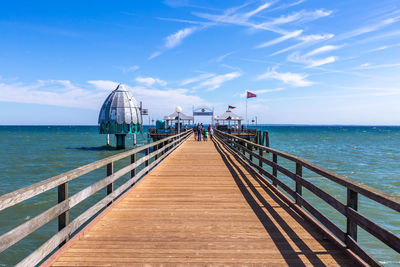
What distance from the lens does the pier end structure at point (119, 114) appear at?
3642cm

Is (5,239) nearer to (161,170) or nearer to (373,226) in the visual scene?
(373,226)

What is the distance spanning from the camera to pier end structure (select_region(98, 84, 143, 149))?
120 ft

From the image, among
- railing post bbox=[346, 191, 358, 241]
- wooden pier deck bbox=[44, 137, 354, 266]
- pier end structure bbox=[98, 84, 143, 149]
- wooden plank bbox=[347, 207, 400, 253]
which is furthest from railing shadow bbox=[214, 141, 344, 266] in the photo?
pier end structure bbox=[98, 84, 143, 149]

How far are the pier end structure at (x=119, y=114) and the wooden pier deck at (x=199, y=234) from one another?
103 ft

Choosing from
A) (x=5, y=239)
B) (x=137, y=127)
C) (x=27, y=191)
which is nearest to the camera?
(x=5, y=239)

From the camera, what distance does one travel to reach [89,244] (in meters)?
3.70

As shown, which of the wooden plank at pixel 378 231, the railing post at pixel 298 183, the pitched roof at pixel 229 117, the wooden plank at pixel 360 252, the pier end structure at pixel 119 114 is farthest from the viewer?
the pitched roof at pixel 229 117

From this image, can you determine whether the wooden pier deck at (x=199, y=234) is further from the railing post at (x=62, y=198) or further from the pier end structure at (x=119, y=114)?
the pier end structure at (x=119, y=114)

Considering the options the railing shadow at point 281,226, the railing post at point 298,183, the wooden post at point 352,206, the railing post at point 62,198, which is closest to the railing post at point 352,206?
the wooden post at point 352,206

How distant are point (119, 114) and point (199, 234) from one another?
34.5m

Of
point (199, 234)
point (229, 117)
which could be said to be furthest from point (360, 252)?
point (229, 117)

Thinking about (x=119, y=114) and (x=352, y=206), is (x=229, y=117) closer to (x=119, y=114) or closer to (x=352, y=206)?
(x=119, y=114)

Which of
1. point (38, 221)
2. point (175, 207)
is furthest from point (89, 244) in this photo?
point (175, 207)

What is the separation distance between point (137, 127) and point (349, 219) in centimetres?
3683
